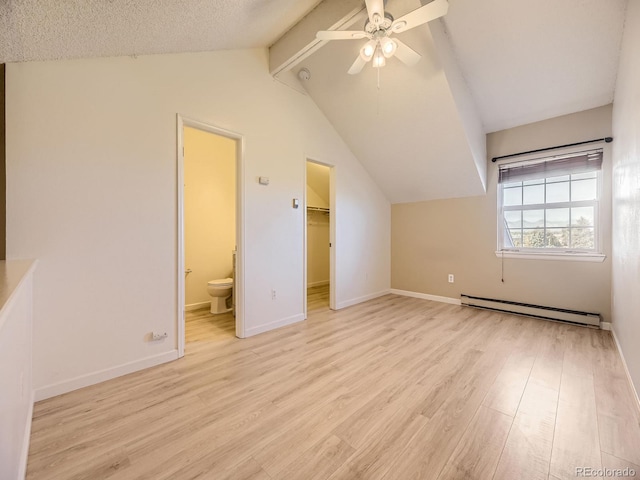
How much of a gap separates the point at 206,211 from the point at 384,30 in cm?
318

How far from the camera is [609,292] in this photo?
9.42 ft

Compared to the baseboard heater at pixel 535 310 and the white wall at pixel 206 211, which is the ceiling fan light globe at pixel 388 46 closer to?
the white wall at pixel 206 211

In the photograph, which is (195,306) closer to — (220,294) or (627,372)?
(220,294)

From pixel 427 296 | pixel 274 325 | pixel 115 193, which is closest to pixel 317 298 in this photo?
pixel 274 325

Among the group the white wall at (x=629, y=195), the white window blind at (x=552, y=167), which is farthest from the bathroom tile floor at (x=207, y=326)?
the white window blind at (x=552, y=167)

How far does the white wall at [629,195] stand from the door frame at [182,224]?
3.02m

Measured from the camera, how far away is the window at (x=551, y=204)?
9.97 ft

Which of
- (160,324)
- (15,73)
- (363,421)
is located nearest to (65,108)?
(15,73)

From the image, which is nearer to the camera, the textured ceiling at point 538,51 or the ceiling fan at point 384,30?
the ceiling fan at point 384,30

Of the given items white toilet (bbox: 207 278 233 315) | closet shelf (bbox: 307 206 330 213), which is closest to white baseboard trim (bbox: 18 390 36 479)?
white toilet (bbox: 207 278 233 315)

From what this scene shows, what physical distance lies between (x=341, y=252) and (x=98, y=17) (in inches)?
125

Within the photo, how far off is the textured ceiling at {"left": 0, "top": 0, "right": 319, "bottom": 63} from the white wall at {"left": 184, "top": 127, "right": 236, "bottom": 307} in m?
1.59

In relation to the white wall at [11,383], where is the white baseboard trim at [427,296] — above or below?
below

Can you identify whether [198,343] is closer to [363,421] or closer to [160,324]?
[160,324]
